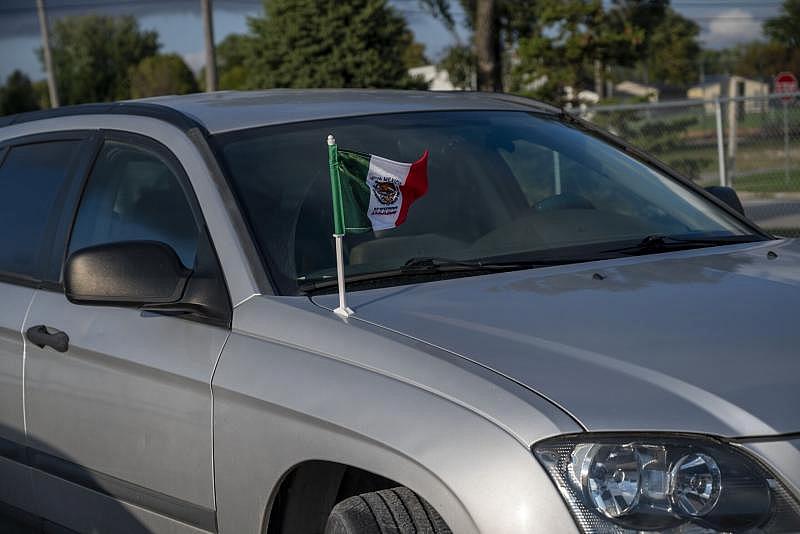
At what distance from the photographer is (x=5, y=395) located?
4066mm

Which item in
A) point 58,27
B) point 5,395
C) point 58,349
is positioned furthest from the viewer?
point 58,27

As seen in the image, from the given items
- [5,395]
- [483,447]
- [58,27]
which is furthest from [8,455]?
[58,27]

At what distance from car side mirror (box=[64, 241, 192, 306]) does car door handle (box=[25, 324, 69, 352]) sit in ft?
1.34

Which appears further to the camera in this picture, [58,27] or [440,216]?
[58,27]

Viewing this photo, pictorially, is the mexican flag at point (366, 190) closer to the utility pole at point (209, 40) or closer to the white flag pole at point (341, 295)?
the white flag pole at point (341, 295)

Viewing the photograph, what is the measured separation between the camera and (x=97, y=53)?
9069cm

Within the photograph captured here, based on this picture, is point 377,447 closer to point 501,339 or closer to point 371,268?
point 501,339

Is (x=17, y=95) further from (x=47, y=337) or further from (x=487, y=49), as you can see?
(x=47, y=337)

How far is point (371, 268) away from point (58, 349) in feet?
3.24

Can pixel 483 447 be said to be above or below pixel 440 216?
below

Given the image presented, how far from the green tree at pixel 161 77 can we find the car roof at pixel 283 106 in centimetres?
7070

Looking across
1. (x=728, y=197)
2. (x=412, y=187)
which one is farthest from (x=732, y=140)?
(x=412, y=187)

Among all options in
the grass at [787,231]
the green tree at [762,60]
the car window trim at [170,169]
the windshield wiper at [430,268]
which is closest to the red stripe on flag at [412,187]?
the windshield wiper at [430,268]

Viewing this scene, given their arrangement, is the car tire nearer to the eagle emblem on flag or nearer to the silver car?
the silver car
